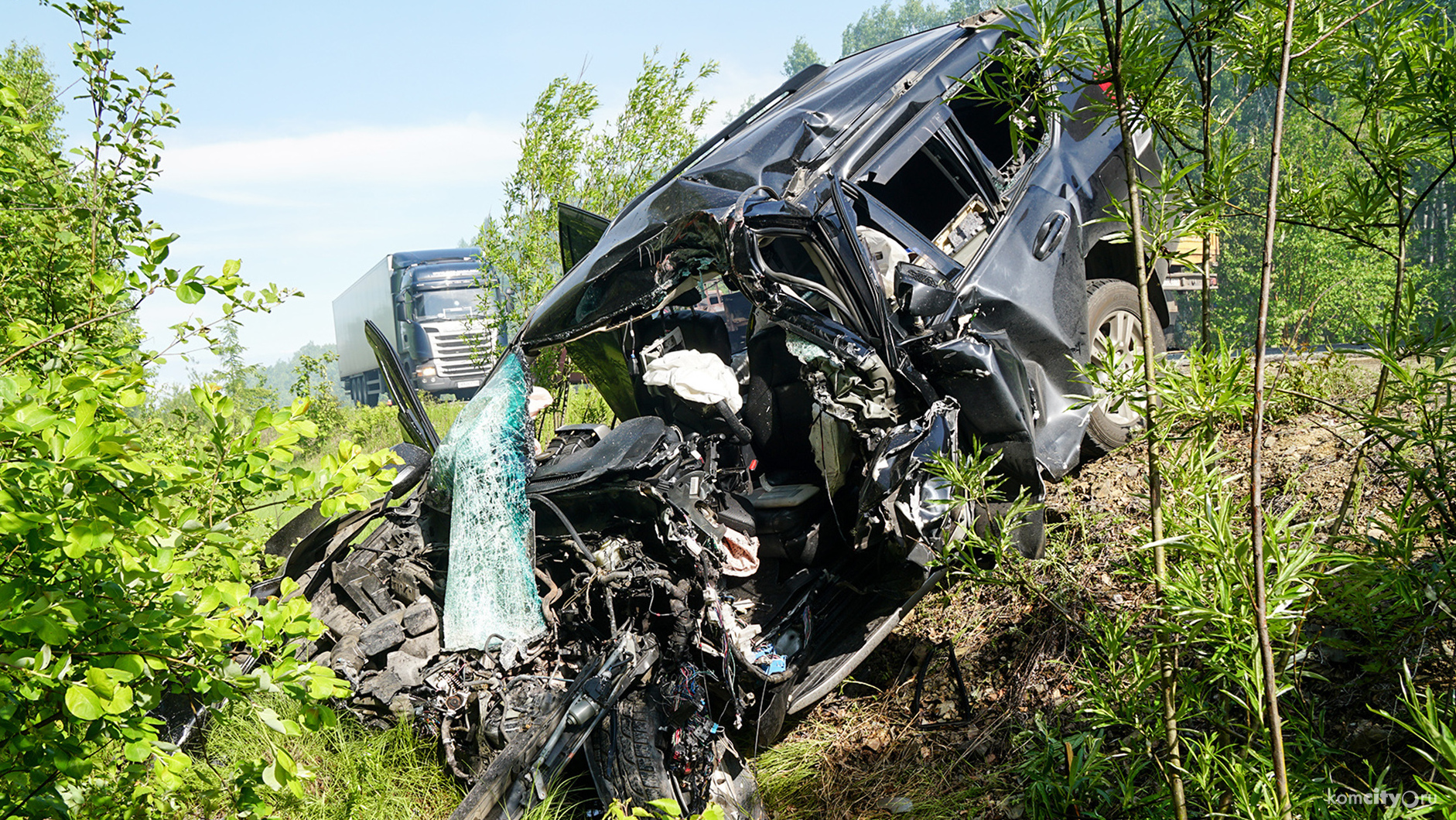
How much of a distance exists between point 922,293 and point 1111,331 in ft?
5.60

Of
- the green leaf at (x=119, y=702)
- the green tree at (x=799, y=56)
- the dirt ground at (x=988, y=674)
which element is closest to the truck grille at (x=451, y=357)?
the dirt ground at (x=988, y=674)

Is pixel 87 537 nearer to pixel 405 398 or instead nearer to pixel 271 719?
pixel 271 719

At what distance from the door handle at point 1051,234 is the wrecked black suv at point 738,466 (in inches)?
0.4

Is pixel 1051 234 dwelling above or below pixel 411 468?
below

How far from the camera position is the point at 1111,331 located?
15.5ft

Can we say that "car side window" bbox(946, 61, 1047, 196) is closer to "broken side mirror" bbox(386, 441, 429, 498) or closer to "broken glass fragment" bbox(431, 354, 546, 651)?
"broken glass fragment" bbox(431, 354, 546, 651)

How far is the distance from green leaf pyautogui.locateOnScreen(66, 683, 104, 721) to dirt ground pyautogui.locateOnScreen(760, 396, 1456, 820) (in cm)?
292

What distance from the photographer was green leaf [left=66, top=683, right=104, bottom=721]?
1257 millimetres

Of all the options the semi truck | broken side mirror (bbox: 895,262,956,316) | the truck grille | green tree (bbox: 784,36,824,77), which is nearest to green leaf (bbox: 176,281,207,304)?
broken side mirror (bbox: 895,262,956,316)

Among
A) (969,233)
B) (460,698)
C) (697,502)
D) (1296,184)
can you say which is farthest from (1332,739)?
(460,698)

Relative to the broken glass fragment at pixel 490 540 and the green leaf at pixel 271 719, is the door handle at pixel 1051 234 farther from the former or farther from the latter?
the green leaf at pixel 271 719

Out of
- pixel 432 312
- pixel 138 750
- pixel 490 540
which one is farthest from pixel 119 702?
pixel 432 312

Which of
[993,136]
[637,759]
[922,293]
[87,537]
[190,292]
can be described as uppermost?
[190,292]

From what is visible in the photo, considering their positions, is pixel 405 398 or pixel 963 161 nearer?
pixel 963 161
